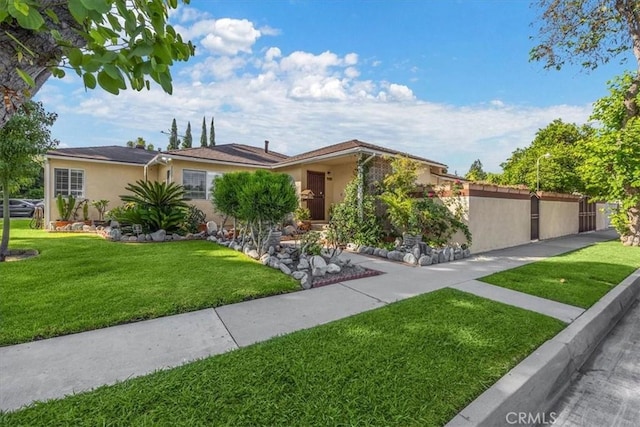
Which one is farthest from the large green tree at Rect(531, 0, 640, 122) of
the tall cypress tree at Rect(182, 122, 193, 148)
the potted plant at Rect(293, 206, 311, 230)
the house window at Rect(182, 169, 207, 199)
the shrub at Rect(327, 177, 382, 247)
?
the tall cypress tree at Rect(182, 122, 193, 148)

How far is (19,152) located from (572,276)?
13147 millimetres

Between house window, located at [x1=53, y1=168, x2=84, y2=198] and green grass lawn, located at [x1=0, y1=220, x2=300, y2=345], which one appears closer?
green grass lawn, located at [x1=0, y1=220, x2=300, y2=345]

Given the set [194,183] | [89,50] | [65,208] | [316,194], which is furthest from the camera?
[316,194]

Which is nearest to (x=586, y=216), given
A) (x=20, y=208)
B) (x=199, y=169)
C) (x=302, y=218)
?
(x=302, y=218)

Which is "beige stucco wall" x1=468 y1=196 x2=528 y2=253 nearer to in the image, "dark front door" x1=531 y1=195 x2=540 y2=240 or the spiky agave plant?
"dark front door" x1=531 y1=195 x2=540 y2=240

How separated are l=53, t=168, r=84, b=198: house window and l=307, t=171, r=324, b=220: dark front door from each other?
10562 mm

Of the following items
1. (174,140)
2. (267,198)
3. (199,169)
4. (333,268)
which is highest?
(174,140)

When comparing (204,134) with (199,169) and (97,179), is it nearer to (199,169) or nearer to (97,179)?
(97,179)

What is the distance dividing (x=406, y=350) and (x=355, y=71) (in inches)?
467

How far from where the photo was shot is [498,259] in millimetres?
8055

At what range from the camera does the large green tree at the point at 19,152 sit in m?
7.19

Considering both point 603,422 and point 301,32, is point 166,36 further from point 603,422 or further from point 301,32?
point 301,32

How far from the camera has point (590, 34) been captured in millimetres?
12086

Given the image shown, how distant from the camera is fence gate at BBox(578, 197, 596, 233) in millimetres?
15773
